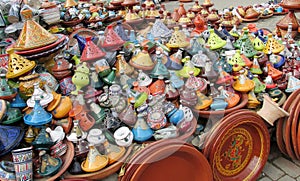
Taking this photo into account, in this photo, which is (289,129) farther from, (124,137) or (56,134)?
(56,134)

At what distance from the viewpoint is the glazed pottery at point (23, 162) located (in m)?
1.16

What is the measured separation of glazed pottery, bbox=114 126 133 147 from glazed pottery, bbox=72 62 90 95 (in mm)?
362

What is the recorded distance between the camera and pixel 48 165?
48.1 inches

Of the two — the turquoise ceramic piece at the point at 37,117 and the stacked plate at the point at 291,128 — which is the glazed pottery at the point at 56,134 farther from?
the stacked plate at the point at 291,128

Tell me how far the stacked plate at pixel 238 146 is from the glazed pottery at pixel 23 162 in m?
0.81

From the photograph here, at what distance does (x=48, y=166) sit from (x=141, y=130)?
0.43 meters

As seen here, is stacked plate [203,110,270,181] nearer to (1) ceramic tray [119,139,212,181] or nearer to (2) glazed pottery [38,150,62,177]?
(1) ceramic tray [119,139,212,181]

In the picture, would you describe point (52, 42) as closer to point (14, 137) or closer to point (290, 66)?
point (14, 137)

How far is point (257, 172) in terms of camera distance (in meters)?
1.74

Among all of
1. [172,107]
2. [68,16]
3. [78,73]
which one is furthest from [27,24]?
[68,16]

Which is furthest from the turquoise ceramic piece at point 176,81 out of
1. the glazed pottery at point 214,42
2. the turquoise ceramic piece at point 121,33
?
the turquoise ceramic piece at point 121,33

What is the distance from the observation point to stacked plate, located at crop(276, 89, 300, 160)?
167 centimetres

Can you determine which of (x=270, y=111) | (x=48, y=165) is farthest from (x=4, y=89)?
(x=270, y=111)

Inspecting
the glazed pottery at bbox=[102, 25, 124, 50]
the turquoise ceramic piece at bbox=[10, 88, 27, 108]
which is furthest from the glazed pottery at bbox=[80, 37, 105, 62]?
the turquoise ceramic piece at bbox=[10, 88, 27, 108]
